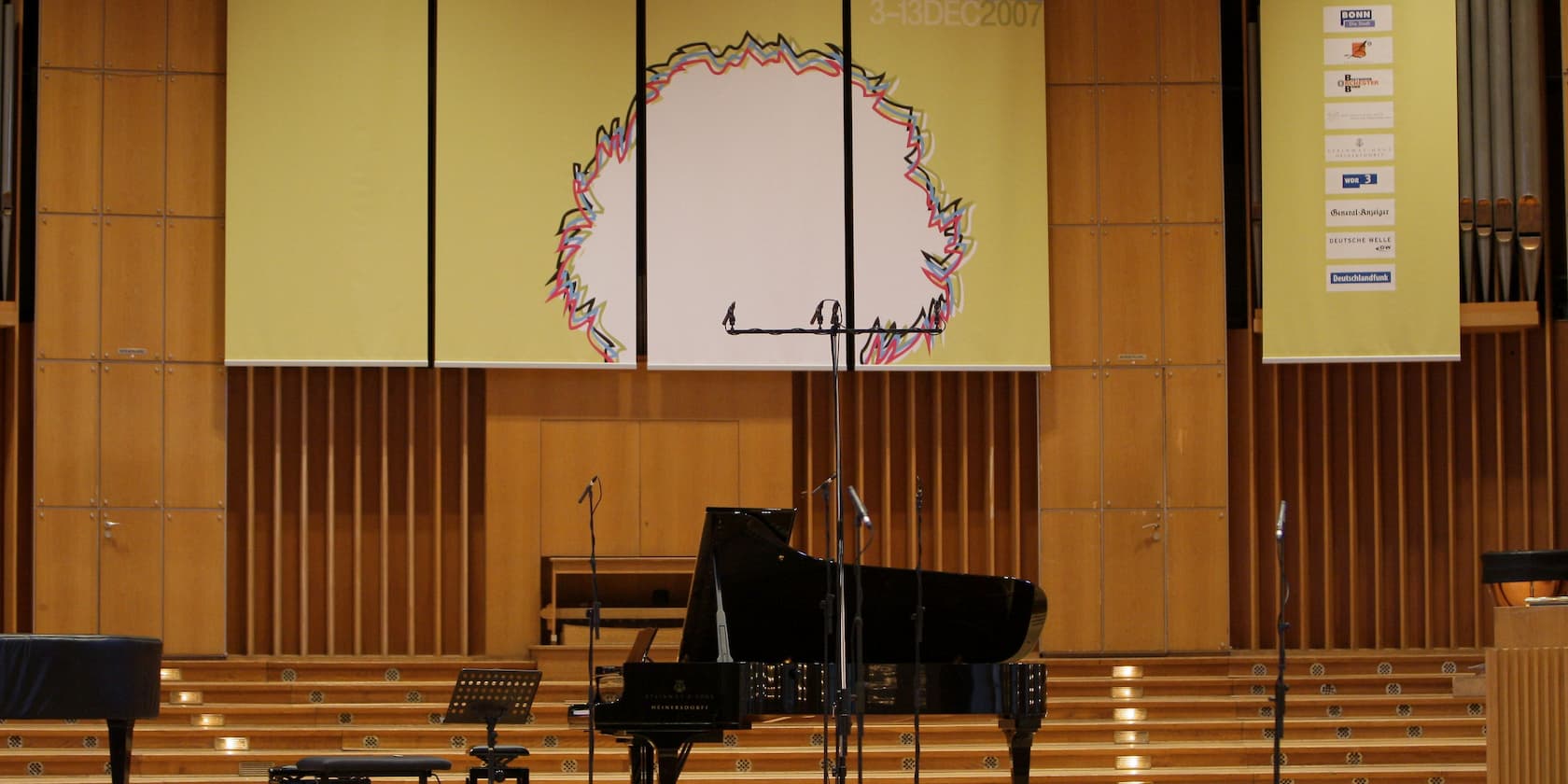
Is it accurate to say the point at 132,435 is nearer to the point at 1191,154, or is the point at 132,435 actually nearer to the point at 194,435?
the point at 194,435

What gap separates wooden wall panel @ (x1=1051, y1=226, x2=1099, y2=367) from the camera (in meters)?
9.52

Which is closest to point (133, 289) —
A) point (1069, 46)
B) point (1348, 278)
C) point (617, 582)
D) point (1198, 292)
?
point (617, 582)

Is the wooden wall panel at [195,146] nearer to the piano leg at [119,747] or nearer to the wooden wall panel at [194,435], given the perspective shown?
the wooden wall panel at [194,435]

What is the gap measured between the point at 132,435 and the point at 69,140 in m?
1.63

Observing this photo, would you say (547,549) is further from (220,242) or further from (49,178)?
(49,178)

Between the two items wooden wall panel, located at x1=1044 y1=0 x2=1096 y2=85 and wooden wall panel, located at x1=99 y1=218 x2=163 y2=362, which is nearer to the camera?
wooden wall panel, located at x1=99 y1=218 x2=163 y2=362

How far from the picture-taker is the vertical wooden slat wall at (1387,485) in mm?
9711

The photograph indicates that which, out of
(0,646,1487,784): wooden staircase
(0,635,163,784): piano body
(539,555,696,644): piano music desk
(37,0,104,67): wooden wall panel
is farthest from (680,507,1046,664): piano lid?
(37,0,104,67): wooden wall panel

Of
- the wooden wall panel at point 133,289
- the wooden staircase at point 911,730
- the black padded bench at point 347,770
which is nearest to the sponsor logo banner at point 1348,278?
the wooden staircase at point 911,730

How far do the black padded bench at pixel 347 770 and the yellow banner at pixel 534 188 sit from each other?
3.09 meters

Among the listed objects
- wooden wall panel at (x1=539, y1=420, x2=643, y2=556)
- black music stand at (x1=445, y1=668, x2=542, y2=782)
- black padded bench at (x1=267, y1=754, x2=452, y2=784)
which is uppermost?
wooden wall panel at (x1=539, y1=420, x2=643, y2=556)

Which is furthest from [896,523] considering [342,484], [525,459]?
[342,484]

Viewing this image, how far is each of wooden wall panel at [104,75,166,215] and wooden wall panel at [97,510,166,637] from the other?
66.2 inches

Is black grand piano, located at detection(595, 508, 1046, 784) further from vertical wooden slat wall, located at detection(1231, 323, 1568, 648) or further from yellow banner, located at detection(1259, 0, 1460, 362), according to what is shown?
vertical wooden slat wall, located at detection(1231, 323, 1568, 648)
